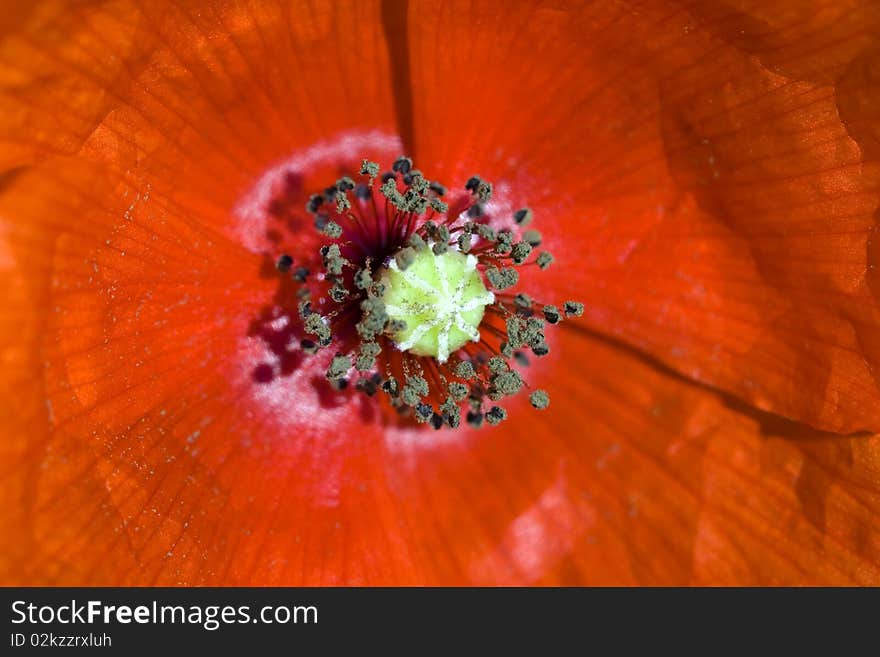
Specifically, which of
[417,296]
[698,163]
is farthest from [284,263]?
[698,163]

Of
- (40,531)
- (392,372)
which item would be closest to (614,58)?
(392,372)

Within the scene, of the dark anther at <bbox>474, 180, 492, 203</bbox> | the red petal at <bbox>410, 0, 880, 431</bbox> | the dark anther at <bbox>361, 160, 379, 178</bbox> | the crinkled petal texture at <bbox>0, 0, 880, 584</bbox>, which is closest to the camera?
the crinkled petal texture at <bbox>0, 0, 880, 584</bbox>

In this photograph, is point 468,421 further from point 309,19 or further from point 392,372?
point 309,19

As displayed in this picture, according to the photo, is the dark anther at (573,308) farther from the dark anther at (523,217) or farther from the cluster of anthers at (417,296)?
the dark anther at (523,217)

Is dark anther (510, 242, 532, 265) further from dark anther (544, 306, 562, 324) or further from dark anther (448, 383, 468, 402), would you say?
dark anther (448, 383, 468, 402)

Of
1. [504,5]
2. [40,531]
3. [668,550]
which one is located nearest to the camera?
[40,531]

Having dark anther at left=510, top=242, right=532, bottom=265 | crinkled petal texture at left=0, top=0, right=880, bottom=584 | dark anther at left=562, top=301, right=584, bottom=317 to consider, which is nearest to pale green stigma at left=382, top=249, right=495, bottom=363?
dark anther at left=510, top=242, right=532, bottom=265
